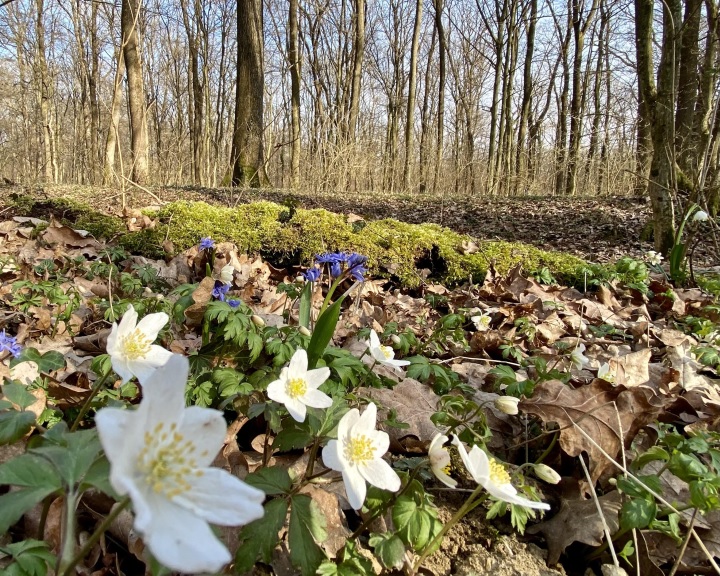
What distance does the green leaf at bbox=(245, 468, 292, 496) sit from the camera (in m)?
1.03

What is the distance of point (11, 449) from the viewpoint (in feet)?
4.10

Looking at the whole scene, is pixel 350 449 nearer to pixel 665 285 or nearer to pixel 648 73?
pixel 665 285

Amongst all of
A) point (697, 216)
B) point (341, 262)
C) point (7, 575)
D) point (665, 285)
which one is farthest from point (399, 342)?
point (697, 216)

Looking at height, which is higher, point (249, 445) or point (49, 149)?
point (49, 149)

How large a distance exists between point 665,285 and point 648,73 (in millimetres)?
3309

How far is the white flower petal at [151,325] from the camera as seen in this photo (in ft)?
3.72

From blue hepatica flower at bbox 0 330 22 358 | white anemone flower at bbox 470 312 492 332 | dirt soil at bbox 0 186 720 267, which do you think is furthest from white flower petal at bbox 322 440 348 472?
dirt soil at bbox 0 186 720 267

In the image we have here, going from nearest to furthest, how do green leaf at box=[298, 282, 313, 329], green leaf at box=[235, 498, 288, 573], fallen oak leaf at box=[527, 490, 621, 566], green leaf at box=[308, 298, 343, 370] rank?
green leaf at box=[235, 498, 288, 573]
fallen oak leaf at box=[527, 490, 621, 566]
green leaf at box=[308, 298, 343, 370]
green leaf at box=[298, 282, 313, 329]

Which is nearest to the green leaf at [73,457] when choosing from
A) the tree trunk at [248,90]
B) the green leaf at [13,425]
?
the green leaf at [13,425]

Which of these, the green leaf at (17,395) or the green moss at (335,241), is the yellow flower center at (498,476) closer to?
the green leaf at (17,395)

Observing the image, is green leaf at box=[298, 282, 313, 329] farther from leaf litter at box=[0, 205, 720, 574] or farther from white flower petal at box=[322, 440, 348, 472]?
white flower petal at box=[322, 440, 348, 472]

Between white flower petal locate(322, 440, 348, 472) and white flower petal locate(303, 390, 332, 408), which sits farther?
white flower petal locate(303, 390, 332, 408)

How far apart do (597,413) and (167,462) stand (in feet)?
4.44

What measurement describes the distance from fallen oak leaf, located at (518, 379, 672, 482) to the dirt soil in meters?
3.23
